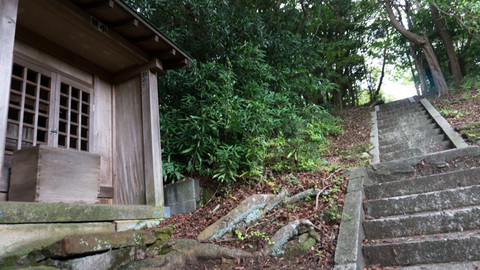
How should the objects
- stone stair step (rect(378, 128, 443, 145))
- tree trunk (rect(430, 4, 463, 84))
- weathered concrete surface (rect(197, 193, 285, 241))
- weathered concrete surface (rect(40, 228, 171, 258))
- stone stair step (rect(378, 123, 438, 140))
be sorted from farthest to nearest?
tree trunk (rect(430, 4, 463, 84))
stone stair step (rect(378, 123, 438, 140))
stone stair step (rect(378, 128, 443, 145))
weathered concrete surface (rect(197, 193, 285, 241))
weathered concrete surface (rect(40, 228, 171, 258))

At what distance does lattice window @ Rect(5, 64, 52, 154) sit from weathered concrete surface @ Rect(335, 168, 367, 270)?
14.1 ft

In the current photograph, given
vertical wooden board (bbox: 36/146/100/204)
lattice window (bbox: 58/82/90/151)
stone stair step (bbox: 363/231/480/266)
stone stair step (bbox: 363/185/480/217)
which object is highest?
lattice window (bbox: 58/82/90/151)

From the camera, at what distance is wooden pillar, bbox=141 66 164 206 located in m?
4.43

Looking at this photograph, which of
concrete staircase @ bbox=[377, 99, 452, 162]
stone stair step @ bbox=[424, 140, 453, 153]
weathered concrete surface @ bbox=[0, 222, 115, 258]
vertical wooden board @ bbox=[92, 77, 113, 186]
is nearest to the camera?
weathered concrete surface @ bbox=[0, 222, 115, 258]

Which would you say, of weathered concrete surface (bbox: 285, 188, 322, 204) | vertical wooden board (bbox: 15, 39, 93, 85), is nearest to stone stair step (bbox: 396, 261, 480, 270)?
weathered concrete surface (bbox: 285, 188, 322, 204)

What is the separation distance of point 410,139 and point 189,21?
699 cm

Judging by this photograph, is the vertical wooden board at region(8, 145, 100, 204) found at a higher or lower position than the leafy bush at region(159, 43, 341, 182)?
lower

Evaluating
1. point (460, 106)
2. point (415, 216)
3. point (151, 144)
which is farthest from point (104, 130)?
point (460, 106)

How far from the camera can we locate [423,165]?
5.01 meters

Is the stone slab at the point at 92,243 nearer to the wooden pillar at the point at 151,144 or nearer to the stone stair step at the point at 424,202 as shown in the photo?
the wooden pillar at the point at 151,144

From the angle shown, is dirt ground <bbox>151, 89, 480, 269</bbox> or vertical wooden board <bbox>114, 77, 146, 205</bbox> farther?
vertical wooden board <bbox>114, 77, 146, 205</bbox>

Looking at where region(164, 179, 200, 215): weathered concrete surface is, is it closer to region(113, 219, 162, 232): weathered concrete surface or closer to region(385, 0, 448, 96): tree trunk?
region(113, 219, 162, 232): weathered concrete surface

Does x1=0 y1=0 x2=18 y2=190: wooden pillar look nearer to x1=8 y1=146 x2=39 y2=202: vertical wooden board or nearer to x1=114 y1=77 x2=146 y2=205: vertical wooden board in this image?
x1=8 y1=146 x2=39 y2=202: vertical wooden board

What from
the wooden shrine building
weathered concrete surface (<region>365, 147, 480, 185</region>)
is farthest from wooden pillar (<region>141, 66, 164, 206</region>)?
weathered concrete surface (<region>365, 147, 480, 185</region>)
